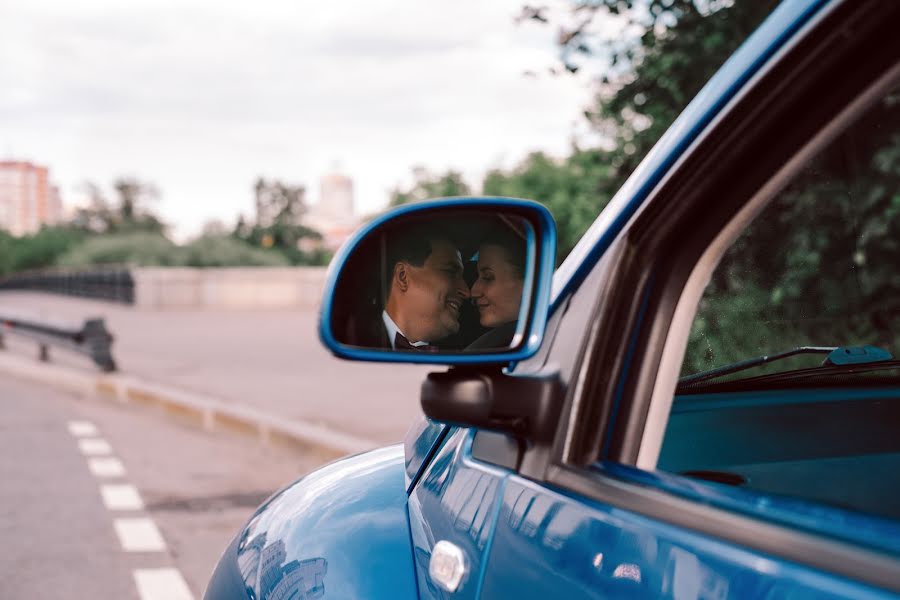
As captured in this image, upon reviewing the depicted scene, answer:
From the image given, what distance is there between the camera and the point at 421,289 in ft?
5.07

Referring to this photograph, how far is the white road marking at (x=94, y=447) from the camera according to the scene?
27.7 feet

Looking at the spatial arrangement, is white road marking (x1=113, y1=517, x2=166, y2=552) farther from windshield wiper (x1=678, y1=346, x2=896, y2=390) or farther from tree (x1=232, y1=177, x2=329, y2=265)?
tree (x1=232, y1=177, x2=329, y2=265)

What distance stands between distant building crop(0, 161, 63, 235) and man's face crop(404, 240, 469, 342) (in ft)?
480

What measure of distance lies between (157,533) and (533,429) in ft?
15.5

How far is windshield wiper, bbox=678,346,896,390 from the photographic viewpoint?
1608 millimetres

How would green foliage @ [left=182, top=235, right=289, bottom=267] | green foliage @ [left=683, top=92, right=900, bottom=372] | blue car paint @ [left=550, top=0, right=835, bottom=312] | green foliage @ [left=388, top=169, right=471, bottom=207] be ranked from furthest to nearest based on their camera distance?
green foliage @ [left=182, top=235, right=289, bottom=267] → green foliage @ [left=388, top=169, right=471, bottom=207] → green foliage @ [left=683, top=92, right=900, bottom=372] → blue car paint @ [left=550, top=0, right=835, bottom=312]

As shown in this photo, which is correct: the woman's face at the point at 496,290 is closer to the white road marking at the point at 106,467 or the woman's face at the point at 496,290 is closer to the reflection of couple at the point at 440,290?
the reflection of couple at the point at 440,290

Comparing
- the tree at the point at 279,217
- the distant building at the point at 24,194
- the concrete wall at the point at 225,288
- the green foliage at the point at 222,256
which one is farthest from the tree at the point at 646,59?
the distant building at the point at 24,194

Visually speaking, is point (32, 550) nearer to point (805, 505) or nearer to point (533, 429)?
point (533, 429)

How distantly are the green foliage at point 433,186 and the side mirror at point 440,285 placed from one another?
29.6 metres

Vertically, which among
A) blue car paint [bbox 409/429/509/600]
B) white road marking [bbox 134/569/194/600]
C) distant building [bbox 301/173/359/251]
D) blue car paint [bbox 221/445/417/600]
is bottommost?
white road marking [bbox 134/569/194/600]

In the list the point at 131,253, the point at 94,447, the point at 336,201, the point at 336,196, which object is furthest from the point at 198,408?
the point at 336,196

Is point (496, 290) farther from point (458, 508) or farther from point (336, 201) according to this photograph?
point (336, 201)

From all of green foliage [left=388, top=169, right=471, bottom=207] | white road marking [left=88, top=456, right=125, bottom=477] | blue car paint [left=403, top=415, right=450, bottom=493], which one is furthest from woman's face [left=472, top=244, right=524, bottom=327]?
green foliage [left=388, top=169, right=471, bottom=207]
